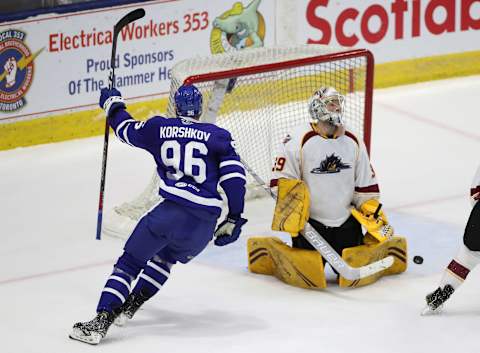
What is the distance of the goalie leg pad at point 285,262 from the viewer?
6.40 meters

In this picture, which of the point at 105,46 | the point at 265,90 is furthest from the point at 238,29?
the point at 265,90

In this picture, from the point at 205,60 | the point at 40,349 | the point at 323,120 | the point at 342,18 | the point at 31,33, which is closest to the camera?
the point at 40,349

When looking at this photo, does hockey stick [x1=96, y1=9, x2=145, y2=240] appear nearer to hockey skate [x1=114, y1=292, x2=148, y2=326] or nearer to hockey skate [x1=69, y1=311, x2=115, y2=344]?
hockey skate [x1=114, y1=292, x2=148, y2=326]

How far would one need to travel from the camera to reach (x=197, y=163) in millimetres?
5816

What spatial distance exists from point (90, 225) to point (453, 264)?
2209 millimetres

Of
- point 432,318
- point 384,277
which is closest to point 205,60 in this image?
point 384,277

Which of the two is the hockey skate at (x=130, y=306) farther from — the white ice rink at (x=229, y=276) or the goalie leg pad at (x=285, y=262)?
the goalie leg pad at (x=285, y=262)

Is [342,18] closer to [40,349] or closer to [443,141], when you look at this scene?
[443,141]

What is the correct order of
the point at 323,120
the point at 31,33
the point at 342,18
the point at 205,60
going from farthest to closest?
the point at 342,18 → the point at 31,33 → the point at 205,60 → the point at 323,120

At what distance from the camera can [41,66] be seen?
8492mm

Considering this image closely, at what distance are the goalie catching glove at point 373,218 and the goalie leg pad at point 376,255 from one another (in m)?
0.06

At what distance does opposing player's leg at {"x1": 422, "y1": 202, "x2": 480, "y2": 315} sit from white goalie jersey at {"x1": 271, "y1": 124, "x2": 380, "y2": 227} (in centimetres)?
58

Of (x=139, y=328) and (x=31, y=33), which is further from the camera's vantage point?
(x=31, y=33)

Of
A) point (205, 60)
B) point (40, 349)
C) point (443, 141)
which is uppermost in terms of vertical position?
point (205, 60)
